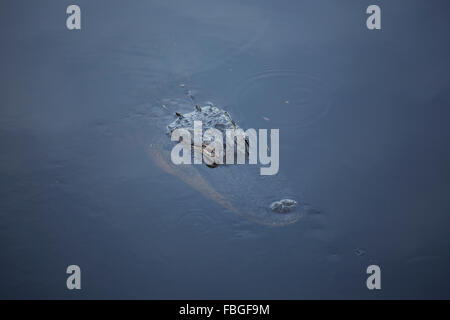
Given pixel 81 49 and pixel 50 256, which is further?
pixel 81 49

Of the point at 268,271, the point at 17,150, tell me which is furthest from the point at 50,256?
the point at 268,271

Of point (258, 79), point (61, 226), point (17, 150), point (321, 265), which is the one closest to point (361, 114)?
point (258, 79)

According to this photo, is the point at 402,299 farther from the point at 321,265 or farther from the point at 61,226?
the point at 61,226

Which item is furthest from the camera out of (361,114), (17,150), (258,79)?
(258,79)

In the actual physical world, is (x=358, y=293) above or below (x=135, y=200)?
below

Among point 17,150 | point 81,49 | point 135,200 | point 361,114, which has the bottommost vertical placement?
point 135,200

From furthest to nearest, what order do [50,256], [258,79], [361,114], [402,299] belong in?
[258,79], [361,114], [50,256], [402,299]

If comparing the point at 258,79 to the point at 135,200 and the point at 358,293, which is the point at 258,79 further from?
the point at 358,293
